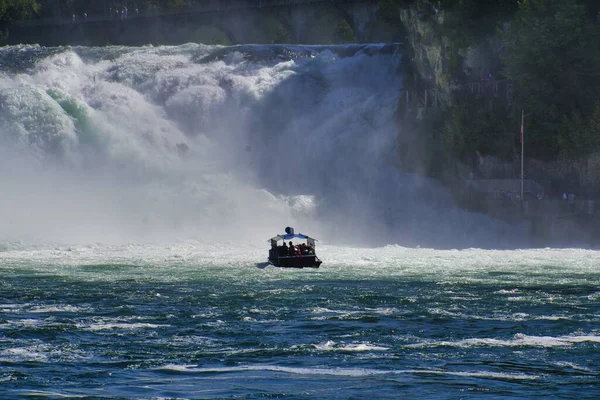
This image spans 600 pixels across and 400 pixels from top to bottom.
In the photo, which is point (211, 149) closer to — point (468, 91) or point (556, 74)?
point (468, 91)

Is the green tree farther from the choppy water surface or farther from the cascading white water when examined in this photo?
the choppy water surface

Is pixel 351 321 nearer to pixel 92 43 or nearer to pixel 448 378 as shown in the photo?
pixel 448 378

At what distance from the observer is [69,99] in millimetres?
90625

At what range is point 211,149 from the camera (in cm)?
9012

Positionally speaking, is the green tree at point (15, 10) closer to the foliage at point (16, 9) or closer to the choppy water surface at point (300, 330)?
the foliage at point (16, 9)

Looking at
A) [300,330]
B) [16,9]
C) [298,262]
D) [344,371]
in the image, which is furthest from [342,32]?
[344,371]

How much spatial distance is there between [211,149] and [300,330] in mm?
53481

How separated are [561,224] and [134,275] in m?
30.8

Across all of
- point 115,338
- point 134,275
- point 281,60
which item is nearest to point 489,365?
point 115,338

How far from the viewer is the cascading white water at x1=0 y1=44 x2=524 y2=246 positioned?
7794 cm

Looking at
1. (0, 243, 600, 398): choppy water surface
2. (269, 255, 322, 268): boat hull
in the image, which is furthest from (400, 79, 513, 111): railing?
(269, 255, 322, 268): boat hull

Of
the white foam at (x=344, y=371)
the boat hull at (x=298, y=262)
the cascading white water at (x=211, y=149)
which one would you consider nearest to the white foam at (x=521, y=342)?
the white foam at (x=344, y=371)

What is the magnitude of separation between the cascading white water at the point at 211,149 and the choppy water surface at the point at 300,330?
770 inches

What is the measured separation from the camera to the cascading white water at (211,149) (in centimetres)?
7794
